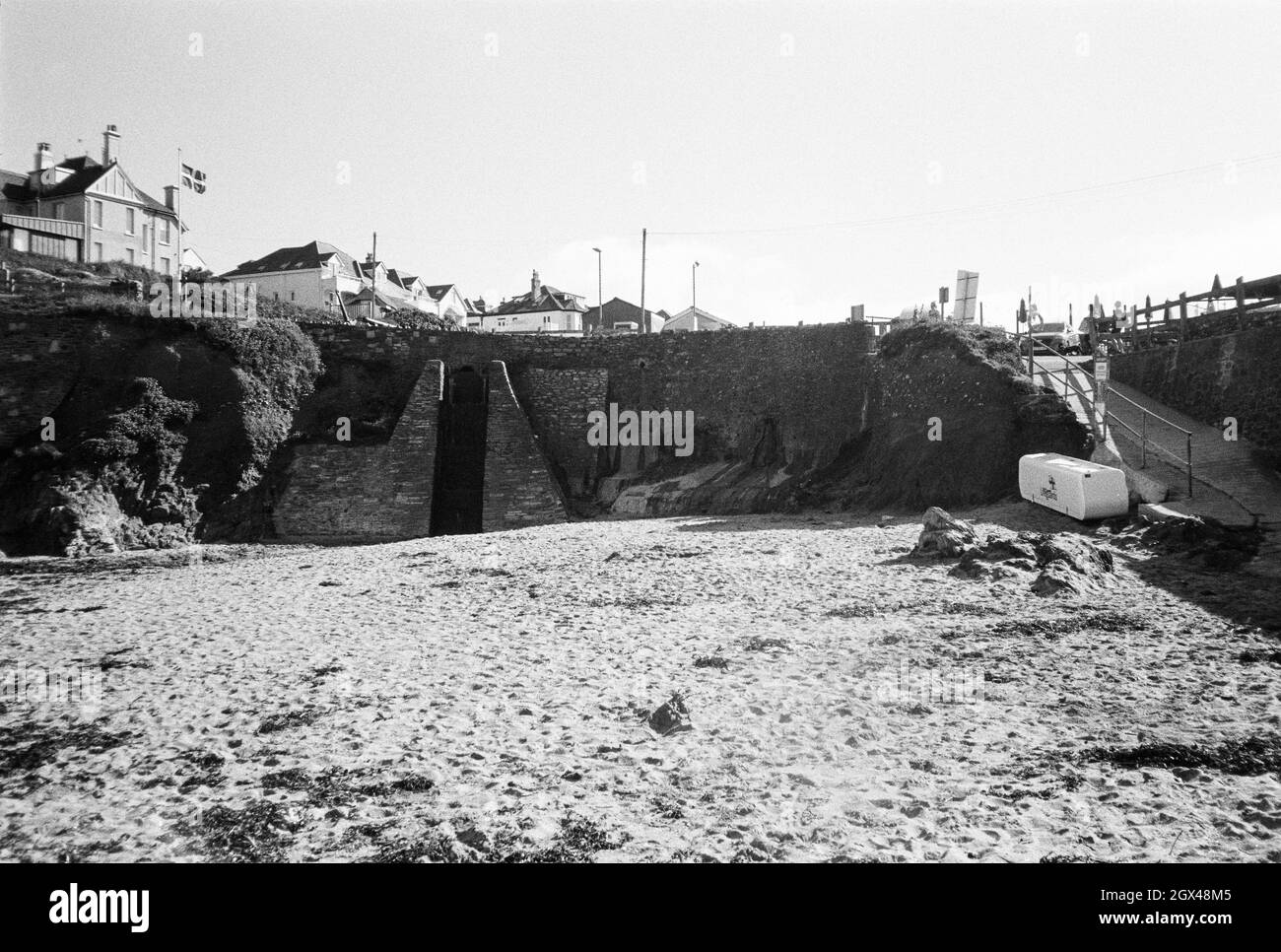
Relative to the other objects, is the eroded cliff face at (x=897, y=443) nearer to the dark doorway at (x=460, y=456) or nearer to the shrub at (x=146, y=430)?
the dark doorway at (x=460, y=456)

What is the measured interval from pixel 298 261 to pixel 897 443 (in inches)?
1786

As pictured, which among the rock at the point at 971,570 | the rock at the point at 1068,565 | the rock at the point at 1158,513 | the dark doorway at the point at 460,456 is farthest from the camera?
the dark doorway at the point at 460,456

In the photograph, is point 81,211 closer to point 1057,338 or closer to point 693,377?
point 693,377

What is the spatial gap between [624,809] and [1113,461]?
53.7 ft

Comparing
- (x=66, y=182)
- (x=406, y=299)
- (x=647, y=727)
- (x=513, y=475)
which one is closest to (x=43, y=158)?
(x=66, y=182)

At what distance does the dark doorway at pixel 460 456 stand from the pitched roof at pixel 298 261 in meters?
29.6

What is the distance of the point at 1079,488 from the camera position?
16.7 metres

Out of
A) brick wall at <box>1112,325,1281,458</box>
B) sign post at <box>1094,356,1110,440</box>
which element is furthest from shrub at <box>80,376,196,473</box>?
brick wall at <box>1112,325,1281,458</box>

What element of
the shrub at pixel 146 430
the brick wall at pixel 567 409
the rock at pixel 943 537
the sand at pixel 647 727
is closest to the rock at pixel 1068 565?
the sand at pixel 647 727

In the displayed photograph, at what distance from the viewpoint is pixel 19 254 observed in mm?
40031

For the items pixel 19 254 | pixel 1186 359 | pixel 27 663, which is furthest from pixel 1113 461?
pixel 19 254

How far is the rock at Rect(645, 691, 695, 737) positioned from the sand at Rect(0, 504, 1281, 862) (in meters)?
0.11

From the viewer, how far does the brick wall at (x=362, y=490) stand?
25953mm
